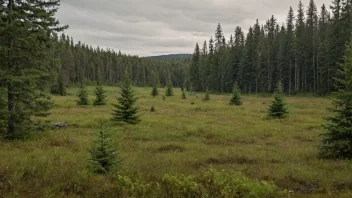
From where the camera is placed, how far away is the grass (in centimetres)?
723

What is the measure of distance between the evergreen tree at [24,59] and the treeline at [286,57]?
1813 inches

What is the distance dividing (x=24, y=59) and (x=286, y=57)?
64384 mm

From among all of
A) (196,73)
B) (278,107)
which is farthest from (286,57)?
(278,107)

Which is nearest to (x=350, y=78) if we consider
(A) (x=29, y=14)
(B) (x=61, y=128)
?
(A) (x=29, y=14)

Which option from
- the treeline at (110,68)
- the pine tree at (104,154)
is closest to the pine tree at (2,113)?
the pine tree at (104,154)

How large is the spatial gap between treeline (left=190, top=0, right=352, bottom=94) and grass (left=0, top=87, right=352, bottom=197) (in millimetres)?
36139

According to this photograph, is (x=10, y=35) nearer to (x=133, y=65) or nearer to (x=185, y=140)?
(x=185, y=140)

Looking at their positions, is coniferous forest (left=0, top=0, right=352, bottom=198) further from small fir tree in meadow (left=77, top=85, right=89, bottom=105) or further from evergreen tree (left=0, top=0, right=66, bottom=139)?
small fir tree in meadow (left=77, top=85, right=89, bottom=105)

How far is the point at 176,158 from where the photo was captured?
12094 millimetres

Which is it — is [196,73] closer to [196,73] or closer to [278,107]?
[196,73]

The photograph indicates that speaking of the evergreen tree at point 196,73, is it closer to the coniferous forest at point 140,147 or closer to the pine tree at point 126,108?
the coniferous forest at point 140,147

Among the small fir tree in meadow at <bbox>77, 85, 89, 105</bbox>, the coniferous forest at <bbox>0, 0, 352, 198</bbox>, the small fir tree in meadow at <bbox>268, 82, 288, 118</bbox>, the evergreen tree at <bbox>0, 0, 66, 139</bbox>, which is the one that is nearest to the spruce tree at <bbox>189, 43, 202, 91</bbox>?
the small fir tree in meadow at <bbox>77, 85, 89, 105</bbox>

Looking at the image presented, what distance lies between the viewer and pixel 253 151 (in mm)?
14086

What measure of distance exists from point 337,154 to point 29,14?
16.3 meters
